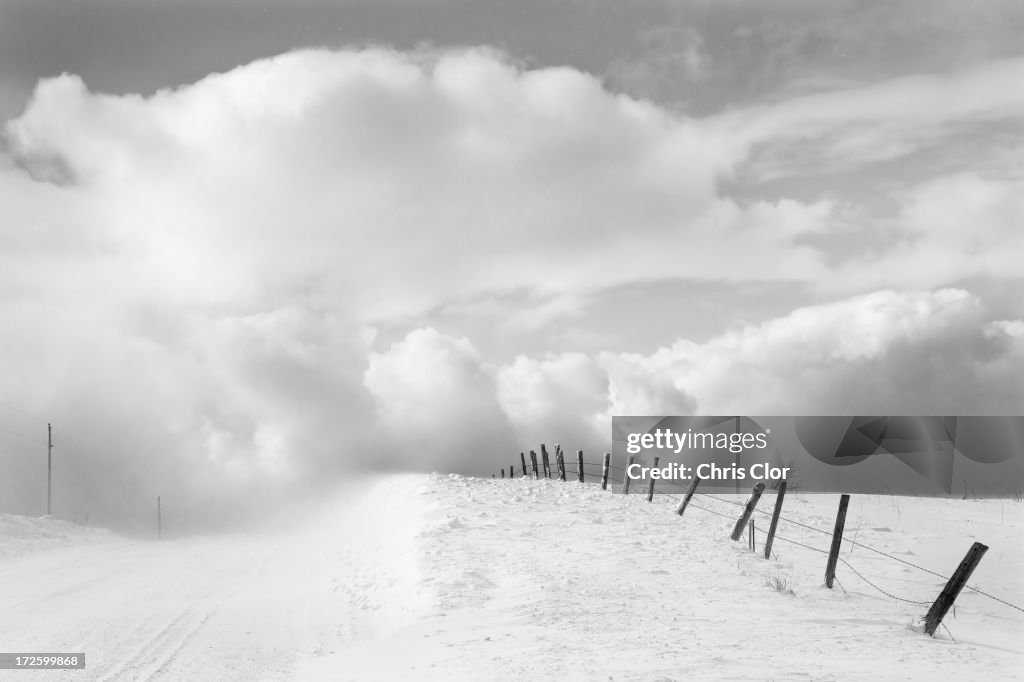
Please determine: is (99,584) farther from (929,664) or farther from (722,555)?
(929,664)

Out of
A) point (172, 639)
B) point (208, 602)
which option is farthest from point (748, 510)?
point (172, 639)

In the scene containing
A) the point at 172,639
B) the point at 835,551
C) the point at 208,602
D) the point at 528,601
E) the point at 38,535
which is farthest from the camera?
the point at 38,535

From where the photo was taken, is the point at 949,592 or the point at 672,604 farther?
the point at 672,604

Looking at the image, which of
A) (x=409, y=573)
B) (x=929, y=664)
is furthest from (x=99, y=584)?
(x=929, y=664)

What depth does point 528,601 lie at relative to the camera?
48.4 feet

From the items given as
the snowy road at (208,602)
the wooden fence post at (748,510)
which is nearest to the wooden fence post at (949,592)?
the wooden fence post at (748,510)

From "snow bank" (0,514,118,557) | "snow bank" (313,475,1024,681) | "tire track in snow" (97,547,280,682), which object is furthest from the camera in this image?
"snow bank" (0,514,118,557)

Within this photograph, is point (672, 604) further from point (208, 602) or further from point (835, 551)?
point (208, 602)

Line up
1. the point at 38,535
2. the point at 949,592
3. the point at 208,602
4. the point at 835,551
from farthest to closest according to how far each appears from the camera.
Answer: the point at 38,535
the point at 208,602
the point at 835,551
the point at 949,592

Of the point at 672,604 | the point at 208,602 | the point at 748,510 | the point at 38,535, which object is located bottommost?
the point at 38,535

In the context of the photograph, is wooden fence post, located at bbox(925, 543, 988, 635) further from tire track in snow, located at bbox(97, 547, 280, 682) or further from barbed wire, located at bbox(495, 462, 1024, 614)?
tire track in snow, located at bbox(97, 547, 280, 682)

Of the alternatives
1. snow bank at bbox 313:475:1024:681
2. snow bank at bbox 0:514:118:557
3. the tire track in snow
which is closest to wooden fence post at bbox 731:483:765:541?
snow bank at bbox 313:475:1024:681

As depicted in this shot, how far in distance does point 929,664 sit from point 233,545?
24.6m

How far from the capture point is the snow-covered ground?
39.2 ft
